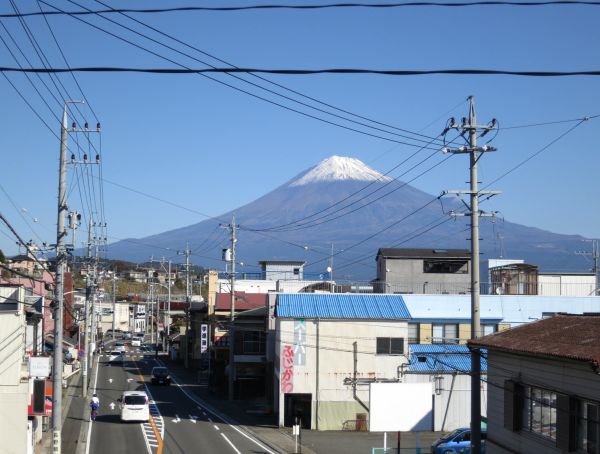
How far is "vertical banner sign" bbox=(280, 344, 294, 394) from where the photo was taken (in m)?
38.2

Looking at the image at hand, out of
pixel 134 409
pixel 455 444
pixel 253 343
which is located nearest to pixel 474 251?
pixel 455 444

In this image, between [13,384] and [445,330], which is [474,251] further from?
[445,330]

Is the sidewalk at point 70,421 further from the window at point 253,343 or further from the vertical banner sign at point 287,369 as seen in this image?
the window at point 253,343

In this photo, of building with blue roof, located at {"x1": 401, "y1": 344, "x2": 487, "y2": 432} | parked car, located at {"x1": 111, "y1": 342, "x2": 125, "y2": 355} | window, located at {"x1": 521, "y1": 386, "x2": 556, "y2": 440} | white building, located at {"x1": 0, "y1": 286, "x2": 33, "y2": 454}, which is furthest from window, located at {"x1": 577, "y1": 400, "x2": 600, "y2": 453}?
parked car, located at {"x1": 111, "y1": 342, "x2": 125, "y2": 355}

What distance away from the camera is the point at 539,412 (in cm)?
1820

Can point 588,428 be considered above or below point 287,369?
above

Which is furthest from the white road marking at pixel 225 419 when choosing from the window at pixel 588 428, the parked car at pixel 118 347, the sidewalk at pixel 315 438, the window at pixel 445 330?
the parked car at pixel 118 347

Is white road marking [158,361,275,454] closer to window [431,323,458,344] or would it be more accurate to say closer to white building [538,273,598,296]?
window [431,323,458,344]

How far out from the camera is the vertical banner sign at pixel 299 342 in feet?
126

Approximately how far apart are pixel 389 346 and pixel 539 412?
20.9 m

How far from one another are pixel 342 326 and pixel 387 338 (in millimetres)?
2338

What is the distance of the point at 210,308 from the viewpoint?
213ft

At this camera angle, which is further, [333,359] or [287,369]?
[333,359]

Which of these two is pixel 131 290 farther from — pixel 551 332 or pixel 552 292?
pixel 551 332
